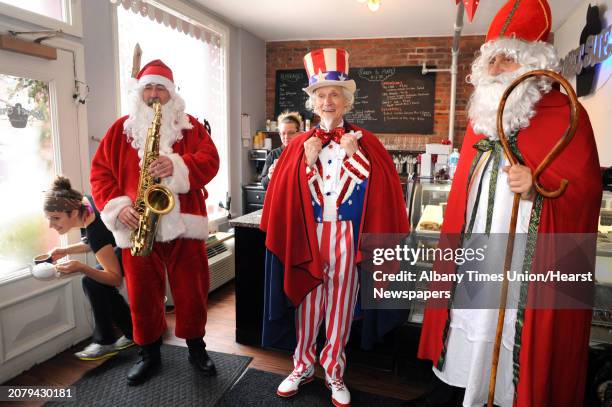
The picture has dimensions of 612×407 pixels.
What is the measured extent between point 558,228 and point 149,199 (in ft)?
6.32

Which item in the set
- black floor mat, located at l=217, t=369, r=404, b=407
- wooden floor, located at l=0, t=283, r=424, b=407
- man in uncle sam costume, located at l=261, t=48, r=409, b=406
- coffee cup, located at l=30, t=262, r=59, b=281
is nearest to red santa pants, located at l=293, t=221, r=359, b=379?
man in uncle sam costume, located at l=261, t=48, r=409, b=406

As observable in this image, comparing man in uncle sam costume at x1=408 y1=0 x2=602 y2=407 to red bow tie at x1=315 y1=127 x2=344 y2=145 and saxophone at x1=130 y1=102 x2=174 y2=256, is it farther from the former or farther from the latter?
saxophone at x1=130 y1=102 x2=174 y2=256

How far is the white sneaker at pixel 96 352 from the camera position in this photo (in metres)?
2.73

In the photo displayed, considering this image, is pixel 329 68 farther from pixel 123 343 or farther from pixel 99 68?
pixel 123 343

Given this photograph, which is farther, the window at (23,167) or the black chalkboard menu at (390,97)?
the black chalkboard menu at (390,97)

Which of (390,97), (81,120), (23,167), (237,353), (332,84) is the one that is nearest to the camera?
(332,84)

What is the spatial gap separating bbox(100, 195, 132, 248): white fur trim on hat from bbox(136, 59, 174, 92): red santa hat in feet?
2.15

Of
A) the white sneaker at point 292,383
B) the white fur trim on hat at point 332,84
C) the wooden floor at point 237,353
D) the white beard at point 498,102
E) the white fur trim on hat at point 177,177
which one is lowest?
the wooden floor at point 237,353

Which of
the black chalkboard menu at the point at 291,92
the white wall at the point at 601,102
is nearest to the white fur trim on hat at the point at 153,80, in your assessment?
the white wall at the point at 601,102

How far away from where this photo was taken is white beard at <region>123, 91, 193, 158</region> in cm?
221

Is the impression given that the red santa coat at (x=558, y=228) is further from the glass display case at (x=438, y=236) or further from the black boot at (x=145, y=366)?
the black boot at (x=145, y=366)

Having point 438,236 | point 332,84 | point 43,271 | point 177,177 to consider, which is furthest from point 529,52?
point 43,271

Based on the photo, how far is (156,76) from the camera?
2.20m

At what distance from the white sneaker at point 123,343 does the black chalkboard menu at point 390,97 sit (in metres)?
4.30
